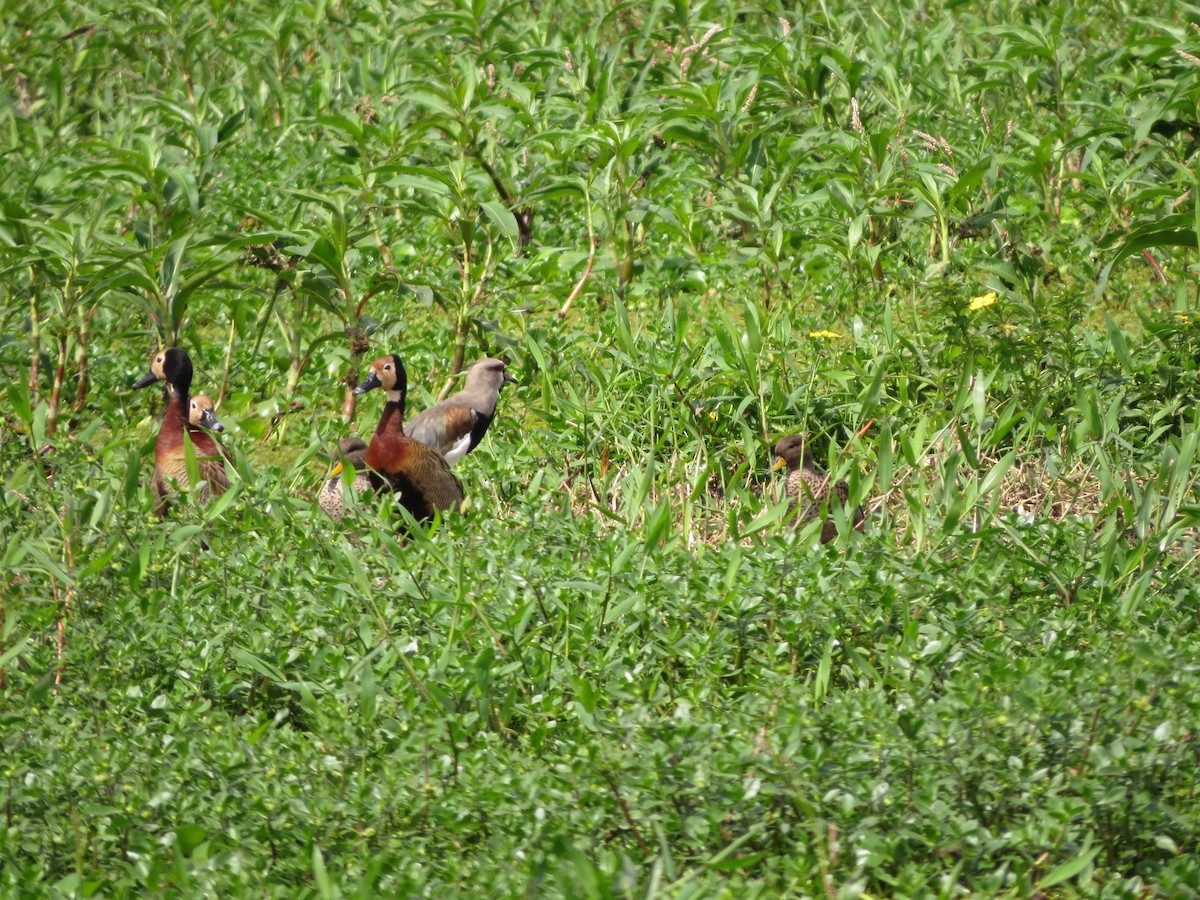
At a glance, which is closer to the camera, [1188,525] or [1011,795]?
[1011,795]

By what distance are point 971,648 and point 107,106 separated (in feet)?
24.9

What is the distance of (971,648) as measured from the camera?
160 inches

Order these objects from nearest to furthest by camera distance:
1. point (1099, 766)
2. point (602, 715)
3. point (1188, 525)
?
1. point (1099, 766)
2. point (602, 715)
3. point (1188, 525)

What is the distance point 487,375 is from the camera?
21.6ft

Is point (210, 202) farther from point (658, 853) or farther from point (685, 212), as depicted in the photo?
point (658, 853)

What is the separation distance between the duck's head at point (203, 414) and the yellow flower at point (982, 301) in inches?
124

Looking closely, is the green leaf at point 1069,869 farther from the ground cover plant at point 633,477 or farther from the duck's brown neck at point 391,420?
the duck's brown neck at point 391,420

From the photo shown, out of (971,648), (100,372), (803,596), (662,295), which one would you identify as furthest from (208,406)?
(971,648)

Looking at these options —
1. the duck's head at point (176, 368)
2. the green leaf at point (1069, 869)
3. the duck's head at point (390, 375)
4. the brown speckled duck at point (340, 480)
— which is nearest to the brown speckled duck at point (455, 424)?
the duck's head at point (390, 375)

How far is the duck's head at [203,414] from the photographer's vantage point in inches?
246

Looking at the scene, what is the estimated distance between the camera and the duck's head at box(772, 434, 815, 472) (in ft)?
18.6

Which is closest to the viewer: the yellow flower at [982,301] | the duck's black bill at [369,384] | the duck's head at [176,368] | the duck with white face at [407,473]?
the duck with white face at [407,473]

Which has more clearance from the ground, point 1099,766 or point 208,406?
point 1099,766

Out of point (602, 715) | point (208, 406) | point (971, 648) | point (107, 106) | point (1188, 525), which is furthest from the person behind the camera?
point (107, 106)
